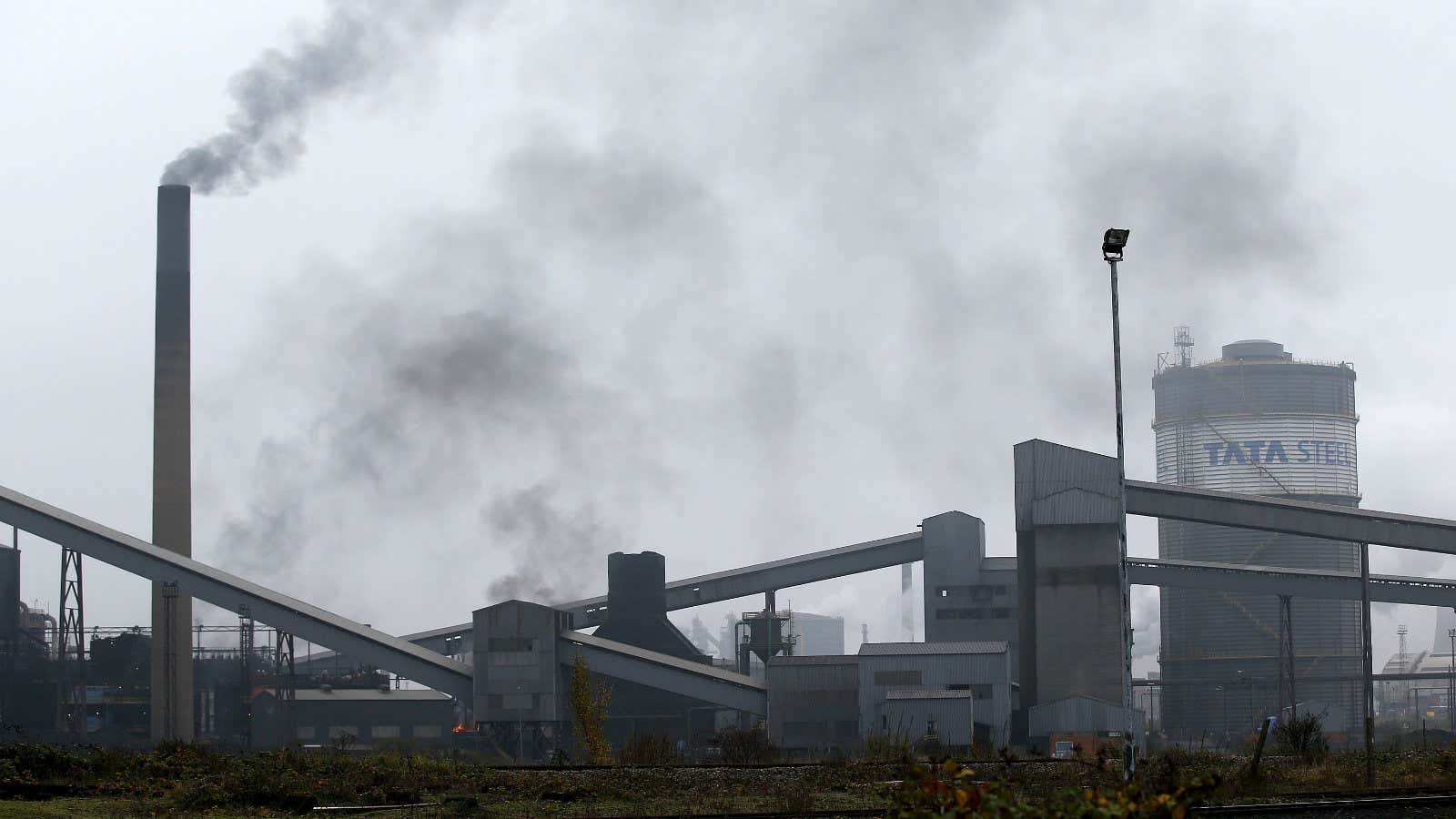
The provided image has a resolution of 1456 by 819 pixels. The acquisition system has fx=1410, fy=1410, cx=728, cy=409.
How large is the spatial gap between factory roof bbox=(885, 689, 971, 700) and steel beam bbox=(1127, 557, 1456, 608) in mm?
14029

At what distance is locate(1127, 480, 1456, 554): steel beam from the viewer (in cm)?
4931

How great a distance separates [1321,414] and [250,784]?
96.8 metres

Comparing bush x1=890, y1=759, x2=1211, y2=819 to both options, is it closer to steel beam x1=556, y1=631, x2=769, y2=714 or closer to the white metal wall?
steel beam x1=556, y1=631, x2=769, y2=714

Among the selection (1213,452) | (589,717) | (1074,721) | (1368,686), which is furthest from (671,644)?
(1213,452)

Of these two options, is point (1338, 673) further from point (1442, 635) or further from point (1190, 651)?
point (1442, 635)

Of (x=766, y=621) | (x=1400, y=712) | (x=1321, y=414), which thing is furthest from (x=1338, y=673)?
(x=766, y=621)

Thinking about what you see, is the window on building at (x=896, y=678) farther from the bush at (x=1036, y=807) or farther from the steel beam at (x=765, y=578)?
the bush at (x=1036, y=807)

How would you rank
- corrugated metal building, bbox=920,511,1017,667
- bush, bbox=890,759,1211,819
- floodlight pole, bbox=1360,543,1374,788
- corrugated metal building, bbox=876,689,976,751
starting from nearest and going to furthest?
1. bush, bbox=890,759,1211,819
2. floodlight pole, bbox=1360,543,1374,788
3. corrugated metal building, bbox=876,689,976,751
4. corrugated metal building, bbox=920,511,1017,667

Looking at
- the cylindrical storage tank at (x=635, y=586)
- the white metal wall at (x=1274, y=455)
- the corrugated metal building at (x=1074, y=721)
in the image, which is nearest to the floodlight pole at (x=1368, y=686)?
the corrugated metal building at (x=1074, y=721)

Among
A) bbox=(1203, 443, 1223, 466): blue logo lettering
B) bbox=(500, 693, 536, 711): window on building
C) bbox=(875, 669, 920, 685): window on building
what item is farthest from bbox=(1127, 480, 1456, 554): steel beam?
bbox=(1203, 443, 1223, 466): blue logo lettering

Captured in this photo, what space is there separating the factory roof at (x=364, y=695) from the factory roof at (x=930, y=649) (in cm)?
2293

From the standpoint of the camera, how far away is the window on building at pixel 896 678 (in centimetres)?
4744

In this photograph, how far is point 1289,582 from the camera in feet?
195

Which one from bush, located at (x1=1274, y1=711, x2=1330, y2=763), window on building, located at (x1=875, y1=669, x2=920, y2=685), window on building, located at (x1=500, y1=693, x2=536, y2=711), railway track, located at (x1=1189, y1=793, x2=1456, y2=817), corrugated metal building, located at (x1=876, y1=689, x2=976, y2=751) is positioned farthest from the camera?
window on building, located at (x1=500, y1=693, x2=536, y2=711)
